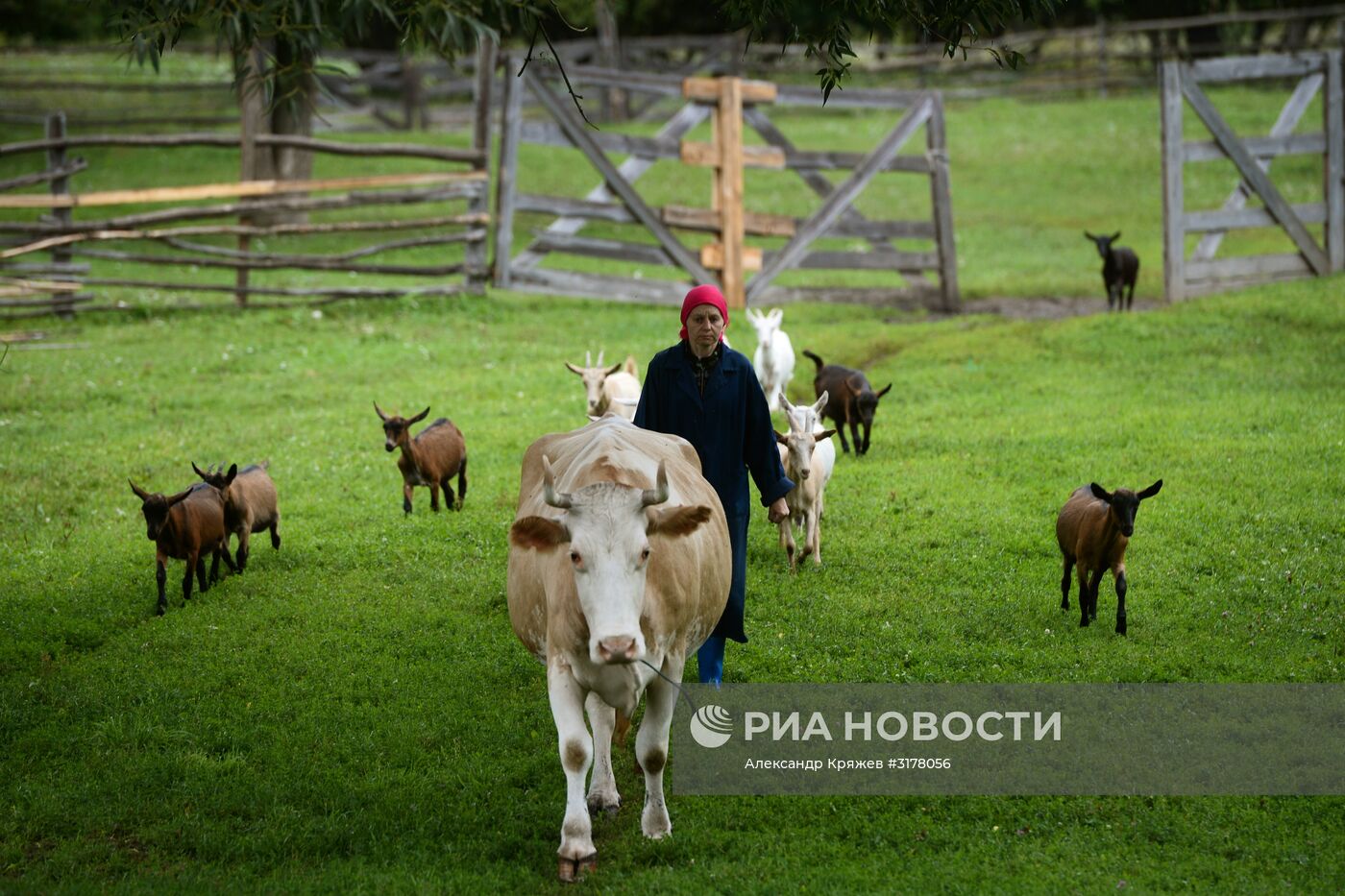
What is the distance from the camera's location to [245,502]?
9.95m

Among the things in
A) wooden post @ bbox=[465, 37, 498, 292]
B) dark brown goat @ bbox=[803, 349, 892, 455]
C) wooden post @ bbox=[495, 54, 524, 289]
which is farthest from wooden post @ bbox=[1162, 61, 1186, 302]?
wooden post @ bbox=[465, 37, 498, 292]

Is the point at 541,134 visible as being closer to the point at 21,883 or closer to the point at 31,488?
the point at 31,488

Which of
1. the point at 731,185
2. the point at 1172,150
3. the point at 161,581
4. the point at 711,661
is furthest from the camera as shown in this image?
the point at 731,185

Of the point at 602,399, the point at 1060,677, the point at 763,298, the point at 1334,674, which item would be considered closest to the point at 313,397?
the point at 602,399

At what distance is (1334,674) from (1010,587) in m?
2.24

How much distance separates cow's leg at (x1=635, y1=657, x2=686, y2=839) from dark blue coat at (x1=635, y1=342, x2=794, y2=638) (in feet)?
3.81

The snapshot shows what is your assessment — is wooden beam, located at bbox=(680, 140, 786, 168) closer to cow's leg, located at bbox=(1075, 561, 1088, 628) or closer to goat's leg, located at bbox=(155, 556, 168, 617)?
goat's leg, located at bbox=(155, 556, 168, 617)

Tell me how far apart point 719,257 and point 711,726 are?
44.7 ft

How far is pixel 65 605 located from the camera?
30.7 ft

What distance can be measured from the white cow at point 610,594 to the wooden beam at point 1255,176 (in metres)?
14.2

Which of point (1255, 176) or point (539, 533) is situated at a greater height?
point (1255, 176)

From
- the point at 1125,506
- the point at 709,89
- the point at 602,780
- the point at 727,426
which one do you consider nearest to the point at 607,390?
the point at 727,426

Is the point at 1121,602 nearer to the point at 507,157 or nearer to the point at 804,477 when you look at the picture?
the point at 804,477

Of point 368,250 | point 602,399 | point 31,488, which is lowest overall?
point 31,488
